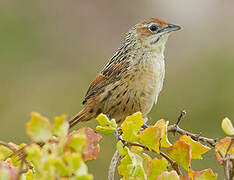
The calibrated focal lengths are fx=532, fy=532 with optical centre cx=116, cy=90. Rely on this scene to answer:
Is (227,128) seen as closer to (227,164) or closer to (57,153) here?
(227,164)

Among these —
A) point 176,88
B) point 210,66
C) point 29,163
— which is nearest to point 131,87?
point 29,163

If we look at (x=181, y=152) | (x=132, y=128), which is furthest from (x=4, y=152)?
(x=181, y=152)

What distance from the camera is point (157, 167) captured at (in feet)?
5.66

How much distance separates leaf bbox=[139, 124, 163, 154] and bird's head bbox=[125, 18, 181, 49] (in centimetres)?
213

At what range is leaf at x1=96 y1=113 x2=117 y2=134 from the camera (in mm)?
1767

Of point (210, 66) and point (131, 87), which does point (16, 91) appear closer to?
point (210, 66)

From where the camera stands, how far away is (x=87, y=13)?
12078 mm

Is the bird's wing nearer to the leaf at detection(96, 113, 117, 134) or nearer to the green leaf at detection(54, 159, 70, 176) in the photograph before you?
the leaf at detection(96, 113, 117, 134)

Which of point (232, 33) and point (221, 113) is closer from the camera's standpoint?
point (221, 113)

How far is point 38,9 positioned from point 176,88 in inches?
188

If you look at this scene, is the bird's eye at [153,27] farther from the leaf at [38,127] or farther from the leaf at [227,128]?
the leaf at [38,127]

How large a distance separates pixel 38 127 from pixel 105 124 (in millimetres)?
505

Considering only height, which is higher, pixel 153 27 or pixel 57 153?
pixel 153 27

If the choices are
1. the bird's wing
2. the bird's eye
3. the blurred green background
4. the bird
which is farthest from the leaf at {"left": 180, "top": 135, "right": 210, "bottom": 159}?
the blurred green background
